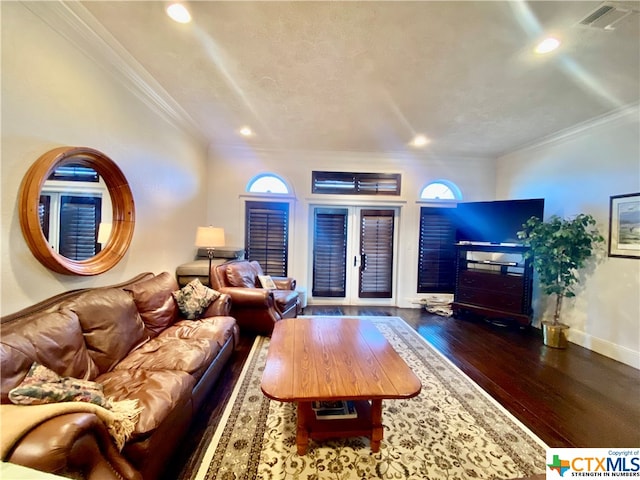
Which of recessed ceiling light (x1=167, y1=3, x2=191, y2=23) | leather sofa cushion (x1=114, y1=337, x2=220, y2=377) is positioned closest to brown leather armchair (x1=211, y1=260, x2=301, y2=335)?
leather sofa cushion (x1=114, y1=337, x2=220, y2=377)

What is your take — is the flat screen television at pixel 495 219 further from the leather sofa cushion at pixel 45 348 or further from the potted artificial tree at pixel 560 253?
the leather sofa cushion at pixel 45 348

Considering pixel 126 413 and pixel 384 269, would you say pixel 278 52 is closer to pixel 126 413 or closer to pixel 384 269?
pixel 126 413

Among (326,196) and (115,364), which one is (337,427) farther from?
(326,196)

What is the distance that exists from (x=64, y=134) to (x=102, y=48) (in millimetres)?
809

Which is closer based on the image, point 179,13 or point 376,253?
point 179,13

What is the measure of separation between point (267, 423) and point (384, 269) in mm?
3711

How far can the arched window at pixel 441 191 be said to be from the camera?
5059mm

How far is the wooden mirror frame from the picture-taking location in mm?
1621

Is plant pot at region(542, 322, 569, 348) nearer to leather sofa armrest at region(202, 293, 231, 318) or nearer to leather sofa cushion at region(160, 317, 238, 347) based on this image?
leather sofa cushion at region(160, 317, 238, 347)

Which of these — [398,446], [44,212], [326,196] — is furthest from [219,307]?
[326,196]

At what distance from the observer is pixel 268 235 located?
16.0 feet

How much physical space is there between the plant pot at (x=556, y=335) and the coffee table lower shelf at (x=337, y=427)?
3088 millimetres

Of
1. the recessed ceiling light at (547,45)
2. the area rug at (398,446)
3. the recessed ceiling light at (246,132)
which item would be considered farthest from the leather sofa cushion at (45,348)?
the recessed ceiling light at (547,45)

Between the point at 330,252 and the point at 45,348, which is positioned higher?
the point at 330,252
